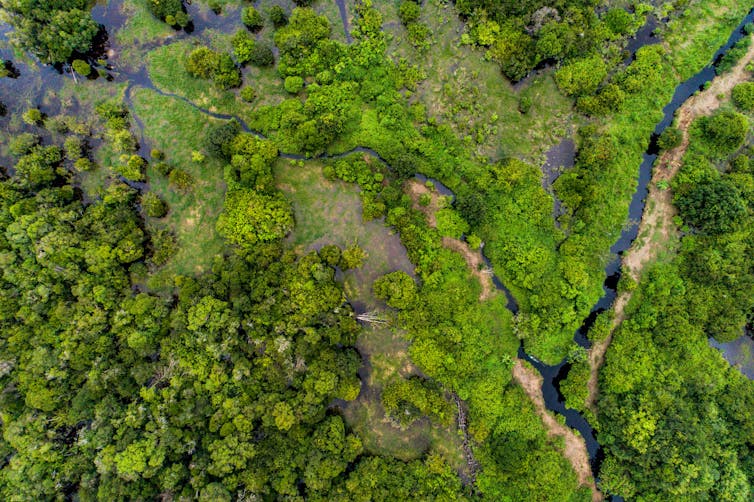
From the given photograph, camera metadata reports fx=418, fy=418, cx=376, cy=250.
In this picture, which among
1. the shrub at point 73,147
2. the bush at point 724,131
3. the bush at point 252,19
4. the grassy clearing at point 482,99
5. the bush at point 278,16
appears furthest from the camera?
the grassy clearing at point 482,99

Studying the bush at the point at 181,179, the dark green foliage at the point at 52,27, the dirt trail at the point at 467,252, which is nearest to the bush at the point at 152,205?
the bush at the point at 181,179

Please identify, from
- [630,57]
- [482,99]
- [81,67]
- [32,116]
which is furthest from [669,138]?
[32,116]

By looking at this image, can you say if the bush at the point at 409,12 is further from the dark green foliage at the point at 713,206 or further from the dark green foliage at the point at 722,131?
the dark green foliage at the point at 713,206

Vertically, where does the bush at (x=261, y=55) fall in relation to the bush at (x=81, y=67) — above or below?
above

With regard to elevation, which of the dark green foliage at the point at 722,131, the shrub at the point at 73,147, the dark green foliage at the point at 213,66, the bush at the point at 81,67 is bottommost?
the shrub at the point at 73,147

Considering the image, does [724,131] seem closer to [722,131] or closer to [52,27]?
[722,131]

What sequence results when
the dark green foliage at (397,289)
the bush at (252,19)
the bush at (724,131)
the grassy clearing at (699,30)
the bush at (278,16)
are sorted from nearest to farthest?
1. the dark green foliage at (397,289)
2. the bush at (724,131)
3. the bush at (278,16)
4. the bush at (252,19)
5. the grassy clearing at (699,30)

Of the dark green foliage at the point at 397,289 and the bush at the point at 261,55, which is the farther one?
the bush at the point at 261,55
